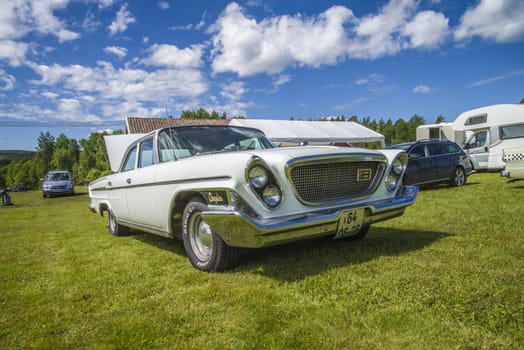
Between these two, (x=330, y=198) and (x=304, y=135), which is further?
(x=304, y=135)

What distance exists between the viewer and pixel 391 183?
3584mm

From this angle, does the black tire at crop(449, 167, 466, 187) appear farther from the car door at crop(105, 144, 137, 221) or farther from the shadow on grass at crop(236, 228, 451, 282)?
the car door at crop(105, 144, 137, 221)

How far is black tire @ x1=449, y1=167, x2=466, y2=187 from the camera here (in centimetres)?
977

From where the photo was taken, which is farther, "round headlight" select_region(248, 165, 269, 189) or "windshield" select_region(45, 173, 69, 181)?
"windshield" select_region(45, 173, 69, 181)

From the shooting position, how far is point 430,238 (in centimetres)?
384

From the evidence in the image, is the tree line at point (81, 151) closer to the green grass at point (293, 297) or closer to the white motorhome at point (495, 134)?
the white motorhome at point (495, 134)

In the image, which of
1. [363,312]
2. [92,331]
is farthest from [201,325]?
[363,312]

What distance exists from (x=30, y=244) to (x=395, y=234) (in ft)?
18.1

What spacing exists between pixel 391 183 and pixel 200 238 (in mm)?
2028

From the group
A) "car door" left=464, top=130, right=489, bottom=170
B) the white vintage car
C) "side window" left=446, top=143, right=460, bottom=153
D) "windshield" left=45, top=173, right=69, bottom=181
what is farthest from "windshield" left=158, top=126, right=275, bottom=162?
"windshield" left=45, top=173, right=69, bottom=181

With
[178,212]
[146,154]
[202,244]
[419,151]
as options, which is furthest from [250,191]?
[419,151]

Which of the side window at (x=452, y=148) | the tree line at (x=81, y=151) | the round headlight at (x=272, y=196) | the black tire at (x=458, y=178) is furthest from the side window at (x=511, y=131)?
the tree line at (x=81, y=151)

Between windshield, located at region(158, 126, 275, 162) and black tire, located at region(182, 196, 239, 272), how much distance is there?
83cm

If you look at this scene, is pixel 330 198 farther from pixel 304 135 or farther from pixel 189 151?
pixel 304 135
